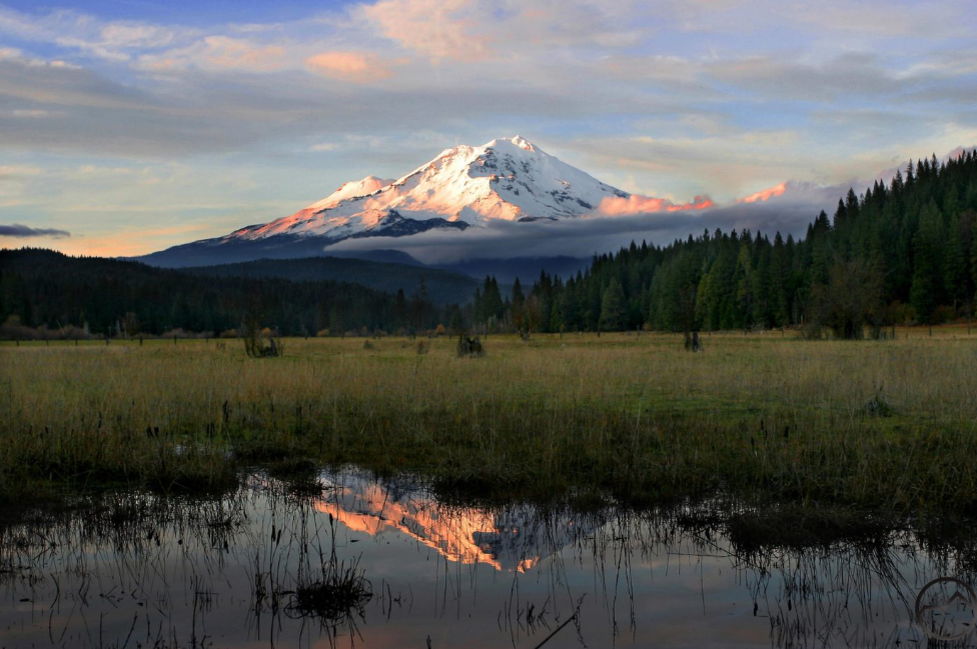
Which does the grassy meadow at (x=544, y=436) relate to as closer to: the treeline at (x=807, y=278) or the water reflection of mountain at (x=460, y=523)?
the water reflection of mountain at (x=460, y=523)

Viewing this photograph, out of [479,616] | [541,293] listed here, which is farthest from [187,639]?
[541,293]

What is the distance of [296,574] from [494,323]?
132 m

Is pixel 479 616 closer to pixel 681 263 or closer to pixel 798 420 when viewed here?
pixel 798 420

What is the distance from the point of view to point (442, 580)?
6801mm

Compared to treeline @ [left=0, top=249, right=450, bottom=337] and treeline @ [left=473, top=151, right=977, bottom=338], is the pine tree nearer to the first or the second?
treeline @ [left=473, top=151, right=977, bottom=338]

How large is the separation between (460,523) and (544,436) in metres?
3.84

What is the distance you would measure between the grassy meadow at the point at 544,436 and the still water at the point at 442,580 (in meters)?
1.08

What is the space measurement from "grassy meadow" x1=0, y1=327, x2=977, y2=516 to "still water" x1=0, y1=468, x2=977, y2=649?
108 centimetres

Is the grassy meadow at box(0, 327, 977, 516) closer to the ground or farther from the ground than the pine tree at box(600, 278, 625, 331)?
closer to the ground

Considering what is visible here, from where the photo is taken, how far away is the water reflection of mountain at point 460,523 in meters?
7.50

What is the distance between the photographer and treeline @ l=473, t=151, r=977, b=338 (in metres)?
84.2

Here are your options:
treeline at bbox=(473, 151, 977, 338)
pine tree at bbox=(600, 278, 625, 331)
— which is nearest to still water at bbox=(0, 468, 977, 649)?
treeline at bbox=(473, 151, 977, 338)

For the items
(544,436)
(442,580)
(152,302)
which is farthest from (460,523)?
(152,302)

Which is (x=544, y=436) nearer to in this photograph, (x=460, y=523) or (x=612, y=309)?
(x=460, y=523)
